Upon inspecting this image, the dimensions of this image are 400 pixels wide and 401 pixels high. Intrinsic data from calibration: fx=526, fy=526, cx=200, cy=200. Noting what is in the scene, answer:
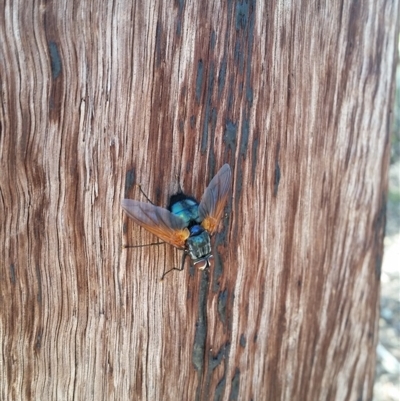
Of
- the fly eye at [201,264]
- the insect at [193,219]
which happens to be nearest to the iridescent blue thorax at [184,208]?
the insect at [193,219]

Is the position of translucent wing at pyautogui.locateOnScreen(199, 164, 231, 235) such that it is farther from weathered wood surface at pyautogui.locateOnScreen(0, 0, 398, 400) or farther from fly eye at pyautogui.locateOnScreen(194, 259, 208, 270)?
fly eye at pyautogui.locateOnScreen(194, 259, 208, 270)

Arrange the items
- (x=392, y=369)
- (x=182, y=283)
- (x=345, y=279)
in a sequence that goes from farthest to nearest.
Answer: (x=392, y=369) < (x=345, y=279) < (x=182, y=283)

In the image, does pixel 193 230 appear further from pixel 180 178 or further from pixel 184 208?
pixel 180 178

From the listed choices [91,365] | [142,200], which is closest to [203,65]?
[142,200]

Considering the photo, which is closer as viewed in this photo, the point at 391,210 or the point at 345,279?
the point at 345,279

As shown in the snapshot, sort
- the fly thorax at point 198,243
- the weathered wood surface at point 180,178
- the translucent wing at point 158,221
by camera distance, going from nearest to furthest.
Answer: the weathered wood surface at point 180,178, the translucent wing at point 158,221, the fly thorax at point 198,243

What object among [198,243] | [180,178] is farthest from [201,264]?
[180,178]

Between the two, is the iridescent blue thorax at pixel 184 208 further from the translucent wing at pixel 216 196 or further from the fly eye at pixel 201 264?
the fly eye at pixel 201 264

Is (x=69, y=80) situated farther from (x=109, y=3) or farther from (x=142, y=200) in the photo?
(x=142, y=200)

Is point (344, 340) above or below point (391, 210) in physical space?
below
